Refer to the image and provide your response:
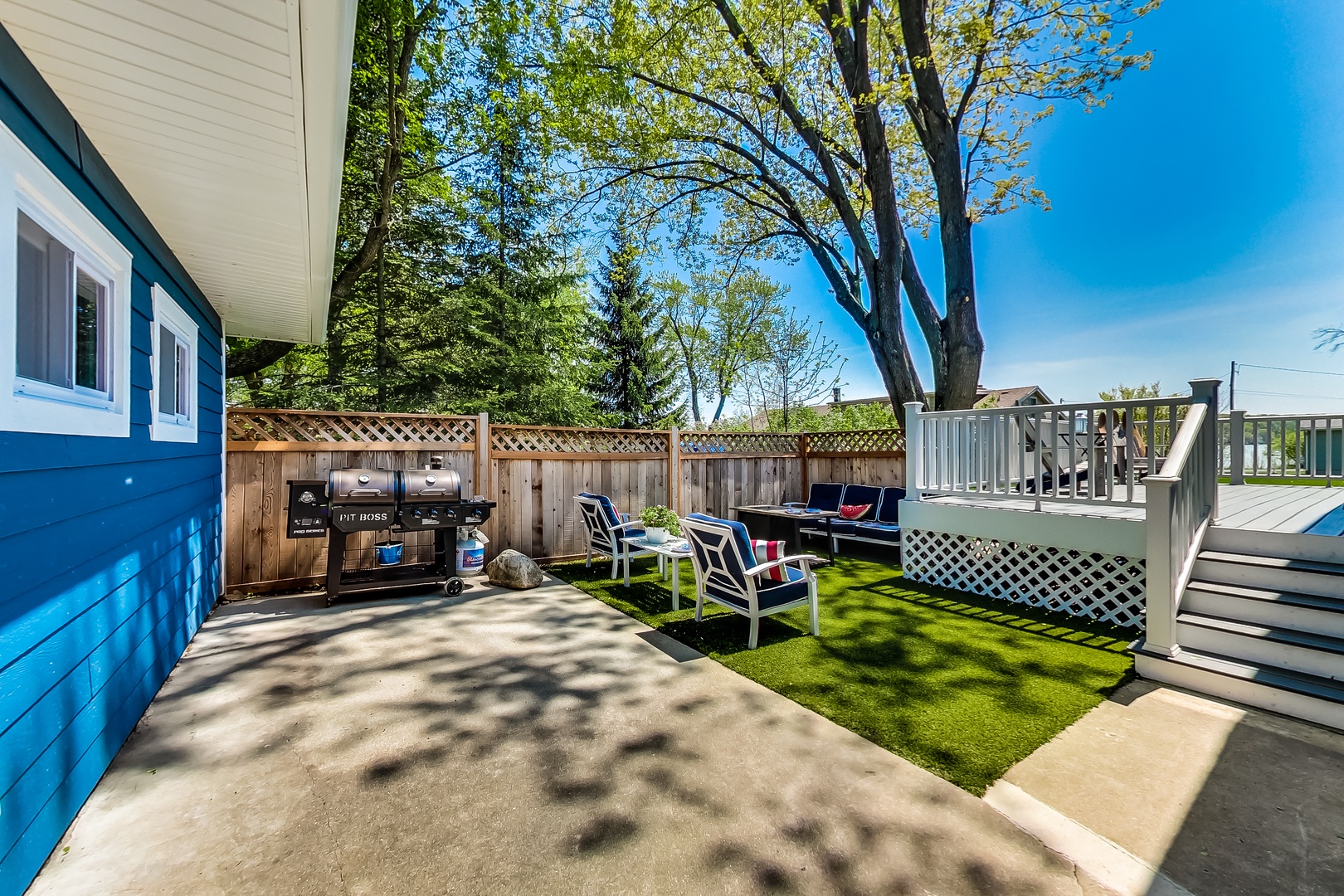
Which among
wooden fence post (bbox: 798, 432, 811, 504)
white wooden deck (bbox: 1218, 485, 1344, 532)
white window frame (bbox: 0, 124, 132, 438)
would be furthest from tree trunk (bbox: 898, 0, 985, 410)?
white window frame (bbox: 0, 124, 132, 438)

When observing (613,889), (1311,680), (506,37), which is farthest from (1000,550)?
(506,37)

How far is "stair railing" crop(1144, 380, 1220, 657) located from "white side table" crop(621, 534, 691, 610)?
305cm

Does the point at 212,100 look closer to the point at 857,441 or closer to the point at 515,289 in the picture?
the point at 515,289

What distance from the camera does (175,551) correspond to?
322 centimetres

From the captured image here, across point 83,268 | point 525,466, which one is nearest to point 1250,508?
point 525,466

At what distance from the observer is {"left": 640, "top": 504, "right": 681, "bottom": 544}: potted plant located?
5246mm

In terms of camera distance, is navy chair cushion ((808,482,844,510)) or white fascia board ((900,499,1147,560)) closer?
white fascia board ((900,499,1147,560))

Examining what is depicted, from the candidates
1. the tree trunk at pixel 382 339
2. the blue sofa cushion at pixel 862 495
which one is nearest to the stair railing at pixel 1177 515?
the blue sofa cushion at pixel 862 495

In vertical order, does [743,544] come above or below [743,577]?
above

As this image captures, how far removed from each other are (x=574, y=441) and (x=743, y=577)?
3792 millimetres

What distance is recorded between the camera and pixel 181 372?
373cm

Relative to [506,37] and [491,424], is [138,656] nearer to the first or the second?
[491,424]

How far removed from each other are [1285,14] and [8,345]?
41.4ft

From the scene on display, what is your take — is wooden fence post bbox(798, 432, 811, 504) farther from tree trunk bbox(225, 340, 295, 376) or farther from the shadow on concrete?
tree trunk bbox(225, 340, 295, 376)
